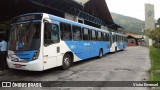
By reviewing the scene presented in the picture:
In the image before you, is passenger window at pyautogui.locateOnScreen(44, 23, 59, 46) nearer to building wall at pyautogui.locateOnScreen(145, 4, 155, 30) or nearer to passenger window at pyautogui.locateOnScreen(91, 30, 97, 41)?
passenger window at pyautogui.locateOnScreen(91, 30, 97, 41)

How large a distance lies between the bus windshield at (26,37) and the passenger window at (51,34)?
0.38 metres

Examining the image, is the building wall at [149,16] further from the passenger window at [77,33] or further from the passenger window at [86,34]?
the passenger window at [77,33]

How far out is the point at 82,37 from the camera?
1422 cm

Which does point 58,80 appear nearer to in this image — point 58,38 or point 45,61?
point 45,61

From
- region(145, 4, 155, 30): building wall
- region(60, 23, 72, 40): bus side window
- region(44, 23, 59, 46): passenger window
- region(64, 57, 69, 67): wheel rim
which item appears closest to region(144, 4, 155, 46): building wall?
region(145, 4, 155, 30): building wall

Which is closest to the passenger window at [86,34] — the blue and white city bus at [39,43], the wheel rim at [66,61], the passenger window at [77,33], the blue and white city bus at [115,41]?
the passenger window at [77,33]

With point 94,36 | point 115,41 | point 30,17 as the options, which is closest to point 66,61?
point 30,17

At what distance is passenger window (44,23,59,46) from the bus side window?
628 millimetres

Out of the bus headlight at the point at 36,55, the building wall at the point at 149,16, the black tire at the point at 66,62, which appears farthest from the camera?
the building wall at the point at 149,16

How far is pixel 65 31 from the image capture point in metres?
11.7

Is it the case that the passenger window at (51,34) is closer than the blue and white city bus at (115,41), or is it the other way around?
the passenger window at (51,34)

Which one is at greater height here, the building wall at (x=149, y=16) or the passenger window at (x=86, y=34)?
the building wall at (x=149, y=16)

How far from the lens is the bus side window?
37.3ft

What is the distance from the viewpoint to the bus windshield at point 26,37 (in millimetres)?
9375
